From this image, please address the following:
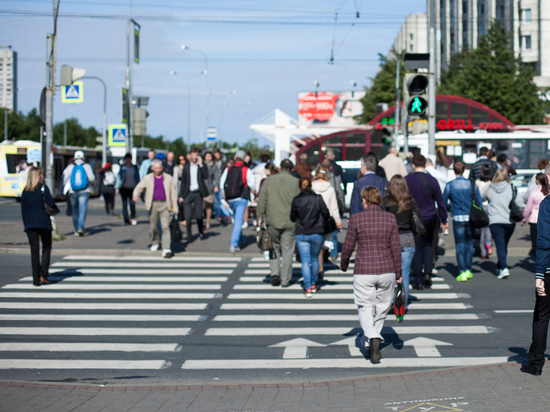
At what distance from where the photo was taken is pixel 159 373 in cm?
639

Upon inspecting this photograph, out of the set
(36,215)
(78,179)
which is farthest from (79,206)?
(36,215)

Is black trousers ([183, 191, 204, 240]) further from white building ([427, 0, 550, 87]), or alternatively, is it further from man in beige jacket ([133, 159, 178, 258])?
white building ([427, 0, 550, 87])

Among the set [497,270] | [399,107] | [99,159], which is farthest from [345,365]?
[99,159]

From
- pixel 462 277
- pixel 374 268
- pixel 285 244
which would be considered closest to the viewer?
pixel 374 268

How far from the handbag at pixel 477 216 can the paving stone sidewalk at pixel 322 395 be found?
18.6 feet

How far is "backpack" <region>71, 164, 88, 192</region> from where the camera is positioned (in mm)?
16078

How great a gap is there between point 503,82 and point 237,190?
3573 cm

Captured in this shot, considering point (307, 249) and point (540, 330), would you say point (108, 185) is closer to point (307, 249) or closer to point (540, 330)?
point (307, 249)

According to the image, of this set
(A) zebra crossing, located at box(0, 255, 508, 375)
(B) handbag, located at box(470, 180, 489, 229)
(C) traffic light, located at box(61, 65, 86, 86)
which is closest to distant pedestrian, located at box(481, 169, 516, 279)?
(B) handbag, located at box(470, 180, 489, 229)

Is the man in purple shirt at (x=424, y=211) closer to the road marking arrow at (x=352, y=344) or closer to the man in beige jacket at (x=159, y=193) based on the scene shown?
the road marking arrow at (x=352, y=344)

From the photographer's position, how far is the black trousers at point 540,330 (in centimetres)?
575

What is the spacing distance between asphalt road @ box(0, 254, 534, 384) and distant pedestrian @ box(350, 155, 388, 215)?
1278mm

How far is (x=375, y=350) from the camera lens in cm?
667

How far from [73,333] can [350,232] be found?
10.8 feet
